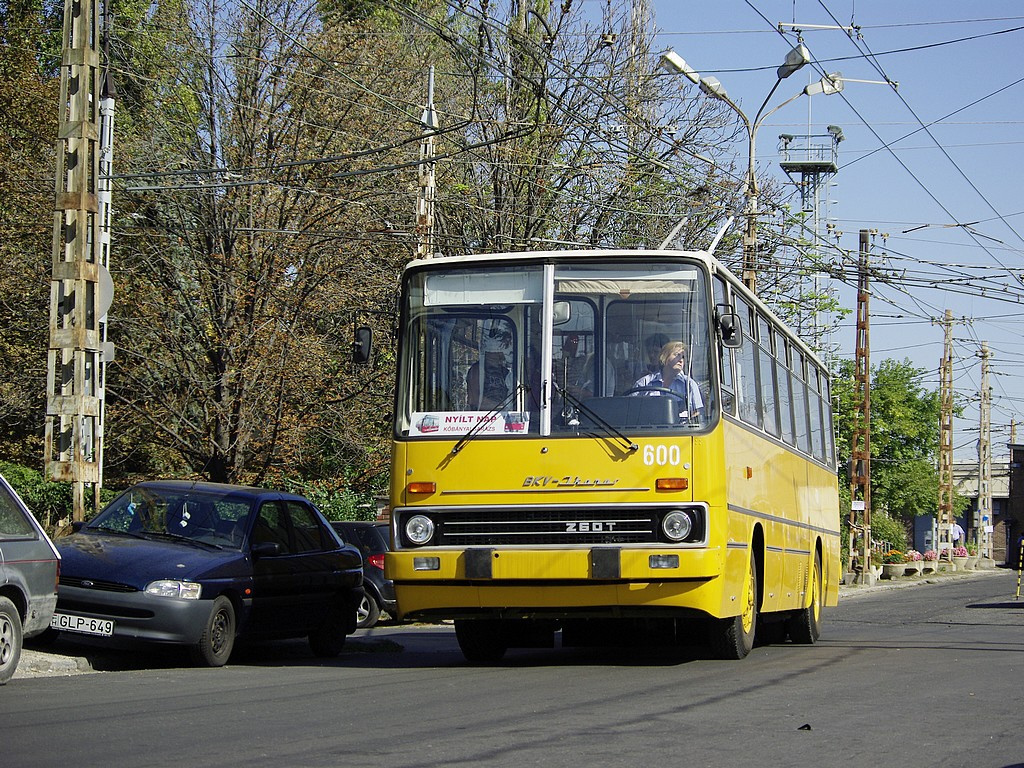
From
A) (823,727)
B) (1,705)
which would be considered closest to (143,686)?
(1,705)

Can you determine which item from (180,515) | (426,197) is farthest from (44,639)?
(426,197)

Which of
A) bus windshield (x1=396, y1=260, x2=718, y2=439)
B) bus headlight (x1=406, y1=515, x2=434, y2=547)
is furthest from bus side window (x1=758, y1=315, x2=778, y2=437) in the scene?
bus headlight (x1=406, y1=515, x2=434, y2=547)

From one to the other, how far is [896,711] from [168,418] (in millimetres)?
19987

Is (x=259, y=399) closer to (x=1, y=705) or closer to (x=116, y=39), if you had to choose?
(x=116, y=39)

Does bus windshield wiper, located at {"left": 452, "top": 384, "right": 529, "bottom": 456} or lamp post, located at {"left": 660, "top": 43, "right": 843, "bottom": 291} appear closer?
bus windshield wiper, located at {"left": 452, "top": 384, "right": 529, "bottom": 456}

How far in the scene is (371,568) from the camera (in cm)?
2102

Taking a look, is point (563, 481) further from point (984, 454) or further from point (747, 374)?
point (984, 454)

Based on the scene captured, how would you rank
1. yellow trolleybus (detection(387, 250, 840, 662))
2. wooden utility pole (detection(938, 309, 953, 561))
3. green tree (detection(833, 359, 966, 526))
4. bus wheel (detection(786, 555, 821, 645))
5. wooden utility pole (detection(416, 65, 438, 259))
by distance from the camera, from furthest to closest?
1. green tree (detection(833, 359, 966, 526))
2. wooden utility pole (detection(938, 309, 953, 561))
3. wooden utility pole (detection(416, 65, 438, 259))
4. bus wheel (detection(786, 555, 821, 645))
5. yellow trolleybus (detection(387, 250, 840, 662))

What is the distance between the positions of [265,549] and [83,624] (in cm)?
193

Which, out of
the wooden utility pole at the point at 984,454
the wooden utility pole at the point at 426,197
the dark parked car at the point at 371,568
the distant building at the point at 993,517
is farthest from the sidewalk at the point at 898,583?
the distant building at the point at 993,517

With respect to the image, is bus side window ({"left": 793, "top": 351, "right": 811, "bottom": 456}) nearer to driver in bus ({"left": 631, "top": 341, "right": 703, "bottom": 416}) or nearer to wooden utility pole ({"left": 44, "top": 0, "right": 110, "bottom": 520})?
driver in bus ({"left": 631, "top": 341, "right": 703, "bottom": 416})

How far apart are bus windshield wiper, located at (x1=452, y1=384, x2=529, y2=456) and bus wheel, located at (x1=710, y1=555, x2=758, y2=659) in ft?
8.74

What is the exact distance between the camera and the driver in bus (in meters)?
12.0

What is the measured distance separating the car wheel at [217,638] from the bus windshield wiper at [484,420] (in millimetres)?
Result: 2671
